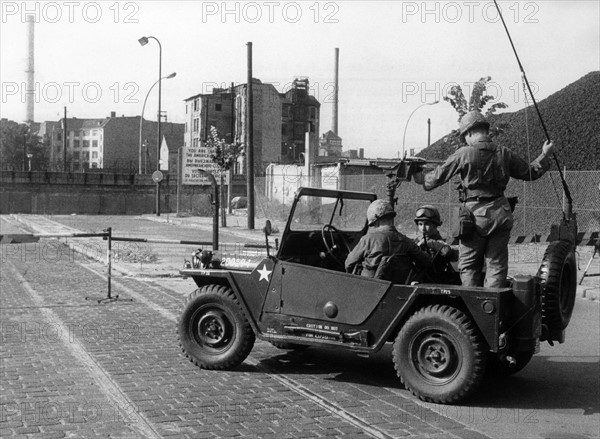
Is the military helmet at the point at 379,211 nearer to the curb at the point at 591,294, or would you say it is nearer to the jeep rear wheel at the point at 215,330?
the jeep rear wheel at the point at 215,330

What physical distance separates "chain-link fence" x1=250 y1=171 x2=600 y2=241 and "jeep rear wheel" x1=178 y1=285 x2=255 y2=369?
1055 centimetres

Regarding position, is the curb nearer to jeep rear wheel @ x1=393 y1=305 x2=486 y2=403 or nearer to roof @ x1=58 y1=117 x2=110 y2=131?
jeep rear wheel @ x1=393 y1=305 x2=486 y2=403

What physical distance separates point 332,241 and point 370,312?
129 centimetres

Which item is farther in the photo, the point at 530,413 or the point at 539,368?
the point at 539,368

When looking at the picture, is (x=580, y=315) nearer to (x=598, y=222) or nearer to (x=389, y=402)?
(x=389, y=402)

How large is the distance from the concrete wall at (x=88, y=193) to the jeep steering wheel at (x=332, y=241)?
52.8 meters

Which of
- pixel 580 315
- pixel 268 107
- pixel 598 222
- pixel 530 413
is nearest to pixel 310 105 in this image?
pixel 268 107

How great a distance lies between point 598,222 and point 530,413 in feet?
60.6

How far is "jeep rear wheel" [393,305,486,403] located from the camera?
6.40m

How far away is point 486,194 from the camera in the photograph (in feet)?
21.9

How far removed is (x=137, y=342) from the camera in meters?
8.94

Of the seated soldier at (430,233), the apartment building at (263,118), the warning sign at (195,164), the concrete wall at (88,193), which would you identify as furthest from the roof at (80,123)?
the seated soldier at (430,233)

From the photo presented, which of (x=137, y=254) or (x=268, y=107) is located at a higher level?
(x=268, y=107)

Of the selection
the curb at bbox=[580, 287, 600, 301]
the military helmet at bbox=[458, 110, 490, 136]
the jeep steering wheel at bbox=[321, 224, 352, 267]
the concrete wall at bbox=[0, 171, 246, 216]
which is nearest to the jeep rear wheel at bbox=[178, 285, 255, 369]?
the jeep steering wheel at bbox=[321, 224, 352, 267]
